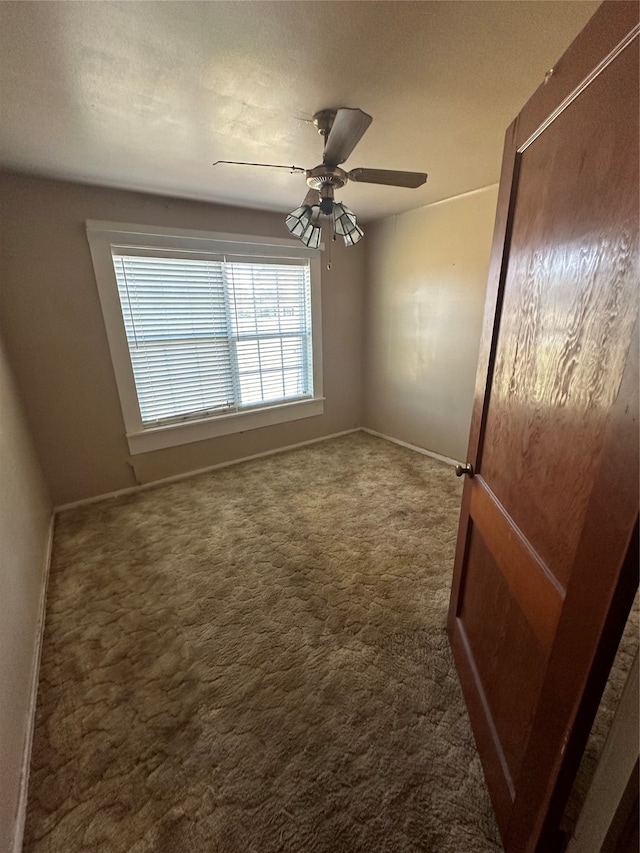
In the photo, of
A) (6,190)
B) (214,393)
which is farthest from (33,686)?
(6,190)

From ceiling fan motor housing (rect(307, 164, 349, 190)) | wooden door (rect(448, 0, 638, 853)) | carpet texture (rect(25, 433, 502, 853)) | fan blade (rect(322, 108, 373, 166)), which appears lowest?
carpet texture (rect(25, 433, 502, 853))

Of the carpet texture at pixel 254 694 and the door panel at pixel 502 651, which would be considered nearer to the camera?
the door panel at pixel 502 651

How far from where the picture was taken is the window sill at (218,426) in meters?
2.92

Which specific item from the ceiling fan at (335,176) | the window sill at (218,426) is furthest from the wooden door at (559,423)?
the window sill at (218,426)

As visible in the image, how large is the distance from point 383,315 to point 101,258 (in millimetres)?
2603

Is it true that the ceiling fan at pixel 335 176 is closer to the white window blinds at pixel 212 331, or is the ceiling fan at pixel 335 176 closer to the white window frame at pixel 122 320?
the white window frame at pixel 122 320

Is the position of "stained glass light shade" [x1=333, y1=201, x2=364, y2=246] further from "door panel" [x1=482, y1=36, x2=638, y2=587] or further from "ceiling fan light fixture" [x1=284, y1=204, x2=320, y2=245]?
"door panel" [x1=482, y1=36, x2=638, y2=587]

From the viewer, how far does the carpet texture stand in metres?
1.02

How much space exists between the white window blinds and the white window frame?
2.4 inches

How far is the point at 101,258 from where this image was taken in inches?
97.3

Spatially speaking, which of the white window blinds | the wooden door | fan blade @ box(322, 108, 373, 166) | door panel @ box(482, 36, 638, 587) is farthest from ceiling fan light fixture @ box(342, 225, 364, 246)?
the white window blinds

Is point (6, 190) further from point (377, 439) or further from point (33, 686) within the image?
point (377, 439)

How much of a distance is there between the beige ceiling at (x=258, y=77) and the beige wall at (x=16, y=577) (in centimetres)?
145

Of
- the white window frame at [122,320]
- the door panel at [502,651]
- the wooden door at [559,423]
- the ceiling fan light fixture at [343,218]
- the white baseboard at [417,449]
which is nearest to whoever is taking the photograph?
the wooden door at [559,423]
